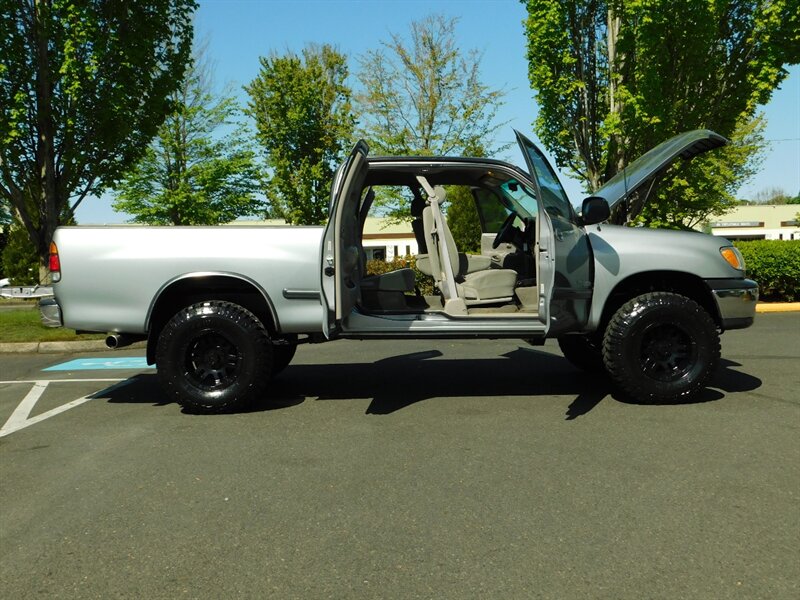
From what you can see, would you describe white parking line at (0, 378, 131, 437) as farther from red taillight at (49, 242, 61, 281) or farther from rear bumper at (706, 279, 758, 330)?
rear bumper at (706, 279, 758, 330)

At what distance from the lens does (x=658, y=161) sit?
5.61 metres

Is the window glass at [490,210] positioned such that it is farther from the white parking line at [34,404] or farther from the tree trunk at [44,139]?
the tree trunk at [44,139]

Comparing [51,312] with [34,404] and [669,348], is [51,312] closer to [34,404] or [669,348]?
[34,404]

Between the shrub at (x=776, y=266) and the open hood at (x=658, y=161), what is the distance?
9.09 metres

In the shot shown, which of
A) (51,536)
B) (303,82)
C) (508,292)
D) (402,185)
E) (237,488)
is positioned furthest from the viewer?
(303,82)

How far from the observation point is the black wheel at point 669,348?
536cm

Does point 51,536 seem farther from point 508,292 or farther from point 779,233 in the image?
point 779,233

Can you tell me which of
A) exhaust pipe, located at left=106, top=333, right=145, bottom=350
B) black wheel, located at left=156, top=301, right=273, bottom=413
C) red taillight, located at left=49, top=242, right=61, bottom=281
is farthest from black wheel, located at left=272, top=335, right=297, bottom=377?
red taillight, located at left=49, top=242, right=61, bottom=281

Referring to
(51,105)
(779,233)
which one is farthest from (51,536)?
(779,233)

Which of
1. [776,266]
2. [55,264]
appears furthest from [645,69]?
[55,264]

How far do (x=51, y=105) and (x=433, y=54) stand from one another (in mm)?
13528

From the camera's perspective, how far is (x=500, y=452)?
4273 millimetres

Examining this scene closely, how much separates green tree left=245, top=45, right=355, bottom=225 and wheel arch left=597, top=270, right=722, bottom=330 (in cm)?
2053

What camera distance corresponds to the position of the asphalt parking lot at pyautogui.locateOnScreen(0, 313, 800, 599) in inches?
106
